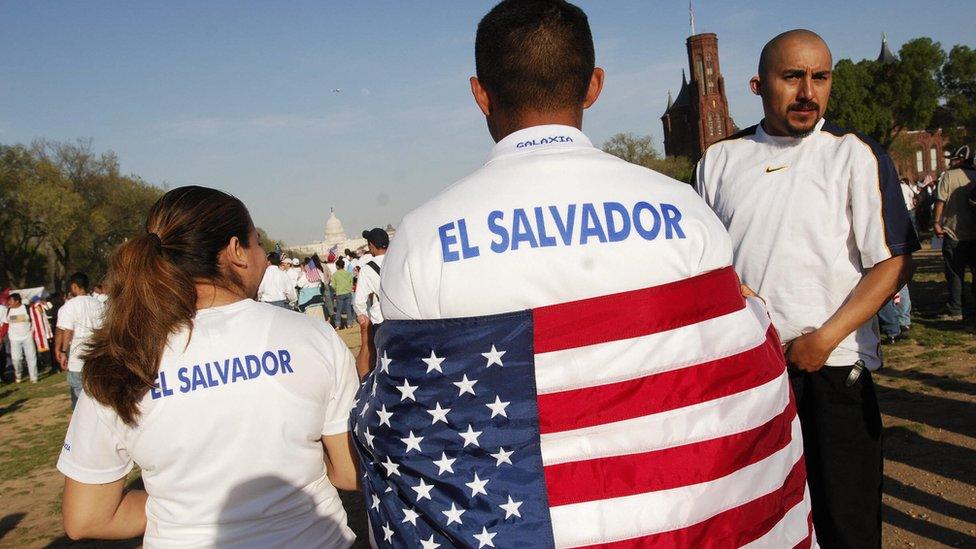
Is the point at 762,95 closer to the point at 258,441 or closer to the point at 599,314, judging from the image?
the point at 599,314

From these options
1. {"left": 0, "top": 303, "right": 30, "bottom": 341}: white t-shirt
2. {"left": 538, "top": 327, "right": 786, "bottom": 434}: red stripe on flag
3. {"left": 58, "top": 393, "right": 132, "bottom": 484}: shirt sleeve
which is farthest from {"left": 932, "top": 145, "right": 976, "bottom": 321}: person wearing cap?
{"left": 0, "top": 303, "right": 30, "bottom": 341}: white t-shirt

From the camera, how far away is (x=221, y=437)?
6.97 feet

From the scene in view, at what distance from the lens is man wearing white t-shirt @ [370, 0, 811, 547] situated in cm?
A: 157

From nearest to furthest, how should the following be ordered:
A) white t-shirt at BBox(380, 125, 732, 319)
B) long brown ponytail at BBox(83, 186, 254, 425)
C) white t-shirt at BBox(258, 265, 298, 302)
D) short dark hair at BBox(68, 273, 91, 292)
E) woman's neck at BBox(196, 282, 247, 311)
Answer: white t-shirt at BBox(380, 125, 732, 319)
long brown ponytail at BBox(83, 186, 254, 425)
woman's neck at BBox(196, 282, 247, 311)
short dark hair at BBox(68, 273, 91, 292)
white t-shirt at BBox(258, 265, 298, 302)

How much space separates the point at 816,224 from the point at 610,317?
5.05 feet

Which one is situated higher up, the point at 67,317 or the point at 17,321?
the point at 67,317

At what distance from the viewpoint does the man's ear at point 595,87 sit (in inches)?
72.6

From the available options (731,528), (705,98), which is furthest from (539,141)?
(705,98)

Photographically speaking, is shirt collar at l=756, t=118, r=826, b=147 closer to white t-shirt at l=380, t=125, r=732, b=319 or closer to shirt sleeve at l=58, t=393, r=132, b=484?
white t-shirt at l=380, t=125, r=732, b=319

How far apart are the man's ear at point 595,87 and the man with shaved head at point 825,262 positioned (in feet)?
4.05

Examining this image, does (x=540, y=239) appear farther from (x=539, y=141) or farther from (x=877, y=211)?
(x=877, y=211)

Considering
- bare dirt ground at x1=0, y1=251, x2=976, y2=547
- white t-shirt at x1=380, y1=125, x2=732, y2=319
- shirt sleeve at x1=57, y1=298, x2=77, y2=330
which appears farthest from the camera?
shirt sleeve at x1=57, y1=298, x2=77, y2=330

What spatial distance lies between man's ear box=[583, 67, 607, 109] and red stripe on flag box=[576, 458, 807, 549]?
40.9 inches

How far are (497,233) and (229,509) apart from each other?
1.25 meters
